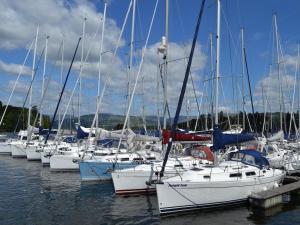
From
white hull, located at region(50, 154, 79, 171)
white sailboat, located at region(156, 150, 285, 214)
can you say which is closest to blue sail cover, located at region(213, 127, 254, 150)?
white sailboat, located at region(156, 150, 285, 214)

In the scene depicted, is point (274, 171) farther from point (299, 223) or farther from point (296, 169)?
point (296, 169)

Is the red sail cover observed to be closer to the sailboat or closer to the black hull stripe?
the sailboat

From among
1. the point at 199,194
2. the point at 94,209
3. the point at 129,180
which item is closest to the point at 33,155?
the point at 129,180

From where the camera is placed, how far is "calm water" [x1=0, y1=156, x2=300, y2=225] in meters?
18.8

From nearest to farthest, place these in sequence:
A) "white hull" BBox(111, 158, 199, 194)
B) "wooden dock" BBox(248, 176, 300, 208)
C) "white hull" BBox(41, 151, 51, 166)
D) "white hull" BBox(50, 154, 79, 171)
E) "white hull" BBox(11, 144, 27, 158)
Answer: "wooden dock" BBox(248, 176, 300, 208) → "white hull" BBox(111, 158, 199, 194) → "white hull" BBox(50, 154, 79, 171) → "white hull" BBox(41, 151, 51, 166) → "white hull" BBox(11, 144, 27, 158)

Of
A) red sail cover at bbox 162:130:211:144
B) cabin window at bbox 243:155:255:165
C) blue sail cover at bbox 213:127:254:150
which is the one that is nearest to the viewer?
blue sail cover at bbox 213:127:254:150

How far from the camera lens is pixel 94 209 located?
20969mm

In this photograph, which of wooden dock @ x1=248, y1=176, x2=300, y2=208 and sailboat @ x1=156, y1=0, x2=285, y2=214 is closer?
sailboat @ x1=156, y1=0, x2=285, y2=214

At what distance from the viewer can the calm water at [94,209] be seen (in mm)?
18812

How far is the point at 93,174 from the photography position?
28938 millimetres

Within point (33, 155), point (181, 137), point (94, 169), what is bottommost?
point (94, 169)

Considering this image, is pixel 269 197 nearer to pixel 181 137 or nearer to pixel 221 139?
pixel 221 139

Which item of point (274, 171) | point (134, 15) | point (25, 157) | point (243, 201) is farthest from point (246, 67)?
point (25, 157)

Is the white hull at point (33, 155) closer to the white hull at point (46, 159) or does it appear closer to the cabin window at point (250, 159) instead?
the white hull at point (46, 159)
